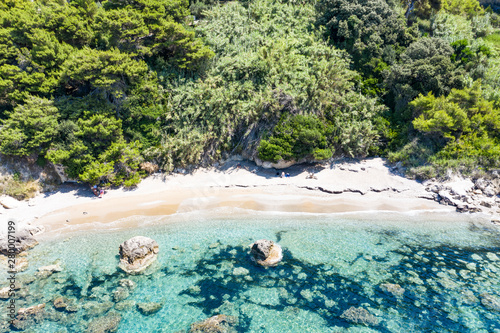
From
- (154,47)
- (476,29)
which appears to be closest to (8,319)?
(154,47)

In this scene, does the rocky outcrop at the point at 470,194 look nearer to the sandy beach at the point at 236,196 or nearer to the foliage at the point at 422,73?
the sandy beach at the point at 236,196

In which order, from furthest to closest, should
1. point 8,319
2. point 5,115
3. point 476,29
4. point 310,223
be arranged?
point 476,29, point 5,115, point 310,223, point 8,319

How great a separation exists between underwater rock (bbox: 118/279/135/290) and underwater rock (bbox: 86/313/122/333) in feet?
7.13

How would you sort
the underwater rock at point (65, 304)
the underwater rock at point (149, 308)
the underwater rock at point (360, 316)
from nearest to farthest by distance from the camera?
the underwater rock at point (360, 316) < the underwater rock at point (149, 308) < the underwater rock at point (65, 304)

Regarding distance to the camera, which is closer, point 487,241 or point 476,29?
point 487,241

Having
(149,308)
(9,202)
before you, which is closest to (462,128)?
(149,308)

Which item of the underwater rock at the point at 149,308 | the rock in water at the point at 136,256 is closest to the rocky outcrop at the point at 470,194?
the underwater rock at the point at 149,308

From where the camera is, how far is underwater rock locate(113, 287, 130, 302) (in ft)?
59.5

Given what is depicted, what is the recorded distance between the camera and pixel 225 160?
33156 mm

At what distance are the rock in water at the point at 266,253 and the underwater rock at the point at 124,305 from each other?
360 inches

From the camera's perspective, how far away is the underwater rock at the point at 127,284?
19.0 meters

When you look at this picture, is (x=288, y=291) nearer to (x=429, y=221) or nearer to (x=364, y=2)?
(x=429, y=221)

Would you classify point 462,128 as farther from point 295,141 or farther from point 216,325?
point 216,325

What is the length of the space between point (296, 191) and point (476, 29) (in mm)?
39202
